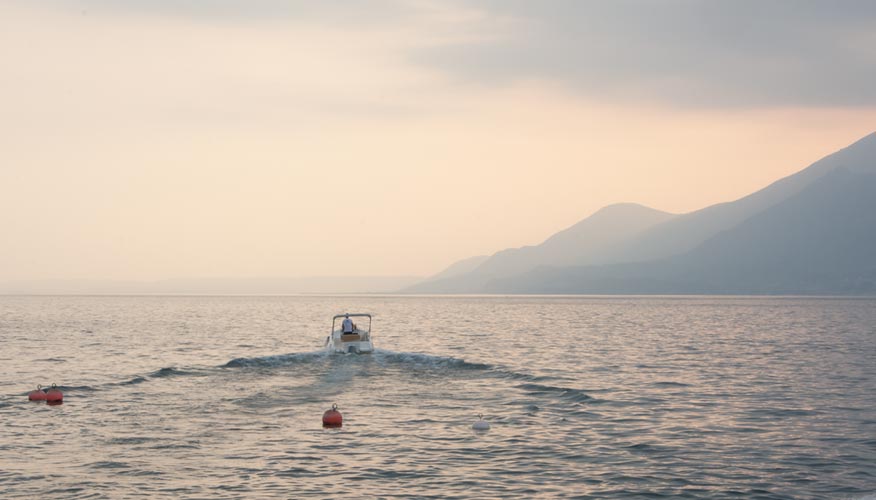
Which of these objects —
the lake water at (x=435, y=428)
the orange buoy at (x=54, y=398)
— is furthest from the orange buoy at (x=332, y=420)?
the orange buoy at (x=54, y=398)

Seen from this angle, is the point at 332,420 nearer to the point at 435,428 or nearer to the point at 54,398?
the point at 435,428

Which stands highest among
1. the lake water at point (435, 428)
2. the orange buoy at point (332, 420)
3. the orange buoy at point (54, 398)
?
the orange buoy at point (54, 398)

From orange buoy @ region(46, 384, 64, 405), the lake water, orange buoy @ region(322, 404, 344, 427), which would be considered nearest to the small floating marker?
the lake water

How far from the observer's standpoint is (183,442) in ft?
91.9

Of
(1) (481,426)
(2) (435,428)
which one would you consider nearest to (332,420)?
(2) (435,428)

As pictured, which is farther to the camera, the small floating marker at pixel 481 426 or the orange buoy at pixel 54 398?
the orange buoy at pixel 54 398

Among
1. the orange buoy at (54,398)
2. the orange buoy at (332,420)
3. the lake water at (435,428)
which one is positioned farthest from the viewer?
the orange buoy at (54,398)

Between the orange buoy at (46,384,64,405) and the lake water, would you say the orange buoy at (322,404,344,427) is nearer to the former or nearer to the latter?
the lake water

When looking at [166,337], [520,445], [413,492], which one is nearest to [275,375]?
[520,445]

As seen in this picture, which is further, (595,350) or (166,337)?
(166,337)

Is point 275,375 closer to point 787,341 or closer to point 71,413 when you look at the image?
point 71,413

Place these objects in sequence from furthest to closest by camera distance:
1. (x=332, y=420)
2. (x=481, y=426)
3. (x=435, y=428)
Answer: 1. (x=435, y=428)
2. (x=332, y=420)
3. (x=481, y=426)

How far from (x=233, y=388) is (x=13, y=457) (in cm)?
1705

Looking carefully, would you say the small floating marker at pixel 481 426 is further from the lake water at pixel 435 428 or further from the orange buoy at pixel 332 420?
the orange buoy at pixel 332 420
